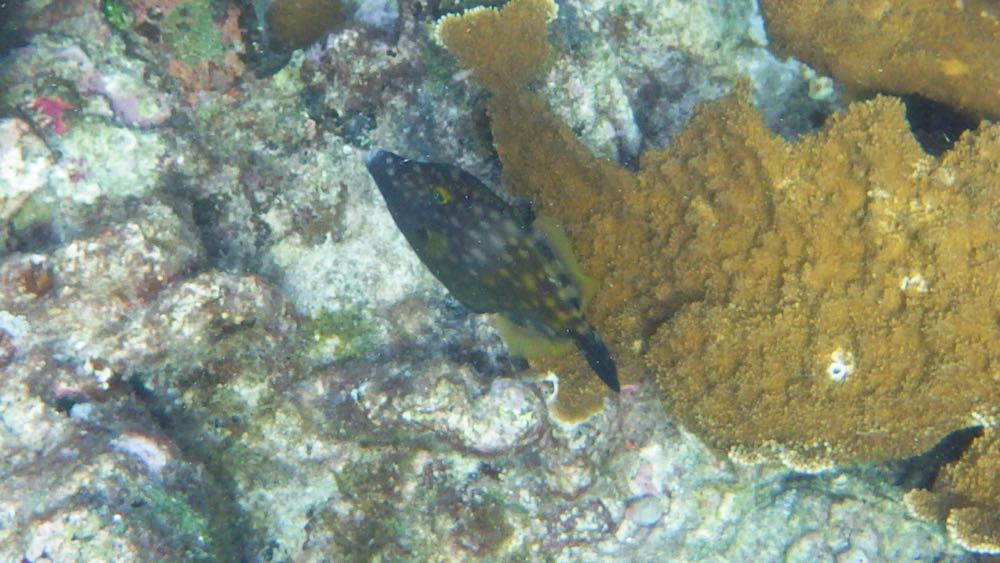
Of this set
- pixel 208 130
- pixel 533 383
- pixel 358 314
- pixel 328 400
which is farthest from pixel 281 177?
pixel 533 383

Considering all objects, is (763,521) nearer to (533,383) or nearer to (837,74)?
(533,383)

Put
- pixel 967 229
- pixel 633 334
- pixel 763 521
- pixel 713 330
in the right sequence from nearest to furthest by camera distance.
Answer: pixel 967 229
pixel 713 330
pixel 633 334
pixel 763 521

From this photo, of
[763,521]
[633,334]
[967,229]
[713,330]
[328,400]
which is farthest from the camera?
[763,521]

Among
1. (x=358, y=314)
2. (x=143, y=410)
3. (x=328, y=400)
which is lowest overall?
(x=143, y=410)

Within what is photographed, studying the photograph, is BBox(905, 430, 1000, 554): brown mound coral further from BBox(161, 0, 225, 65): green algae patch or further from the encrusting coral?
BBox(161, 0, 225, 65): green algae patch

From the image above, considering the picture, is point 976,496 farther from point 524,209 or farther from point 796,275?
point 524,209

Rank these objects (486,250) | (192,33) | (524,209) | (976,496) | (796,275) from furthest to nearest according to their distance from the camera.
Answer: (192,33) < (524,209) < (976,496) < (796,275) < (486,250)

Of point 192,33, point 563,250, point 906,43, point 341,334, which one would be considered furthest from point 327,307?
point 906,43

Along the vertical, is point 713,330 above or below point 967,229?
below
